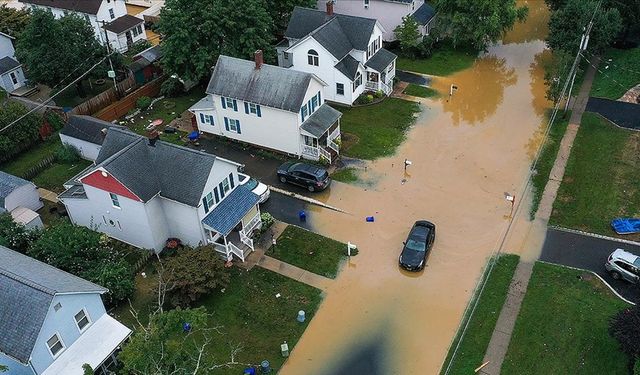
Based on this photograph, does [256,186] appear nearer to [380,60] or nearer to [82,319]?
[82,319]

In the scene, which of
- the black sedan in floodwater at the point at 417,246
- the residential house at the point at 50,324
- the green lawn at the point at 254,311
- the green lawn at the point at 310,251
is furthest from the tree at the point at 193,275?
the black sedan in floodwater at the point at 417,246

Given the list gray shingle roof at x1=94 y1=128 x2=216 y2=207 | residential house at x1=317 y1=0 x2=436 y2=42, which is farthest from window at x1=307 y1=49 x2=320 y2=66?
gray shingle roof at x1=94 y1=128 x2=216 y2=207

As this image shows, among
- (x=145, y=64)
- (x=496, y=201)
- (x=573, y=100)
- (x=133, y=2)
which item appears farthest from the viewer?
(x=133, y=2)

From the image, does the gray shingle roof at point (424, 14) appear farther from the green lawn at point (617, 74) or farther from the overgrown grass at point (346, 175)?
the overgrown grass at point (346, 175)

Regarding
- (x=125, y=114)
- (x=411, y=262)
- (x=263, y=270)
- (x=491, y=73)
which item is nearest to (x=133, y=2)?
(x=125, y=114)

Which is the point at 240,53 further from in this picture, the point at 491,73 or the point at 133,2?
the point at 133,2

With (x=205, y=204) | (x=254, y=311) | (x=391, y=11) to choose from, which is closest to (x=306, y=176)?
(x=205, y=204)
